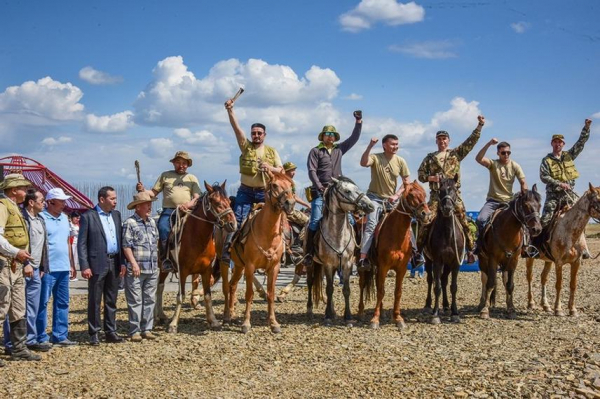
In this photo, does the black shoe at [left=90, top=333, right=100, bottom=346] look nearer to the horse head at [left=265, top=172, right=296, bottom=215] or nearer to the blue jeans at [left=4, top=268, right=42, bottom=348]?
the blue jeans at [left=4, top=268, right=42, bottom=348]

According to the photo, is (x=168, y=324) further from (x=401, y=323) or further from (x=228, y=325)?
(x=401, y=323)

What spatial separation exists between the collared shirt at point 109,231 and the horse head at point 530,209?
672cm

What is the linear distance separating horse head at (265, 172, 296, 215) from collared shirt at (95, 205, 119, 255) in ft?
7.47

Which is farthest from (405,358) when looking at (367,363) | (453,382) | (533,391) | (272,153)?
(272,153)

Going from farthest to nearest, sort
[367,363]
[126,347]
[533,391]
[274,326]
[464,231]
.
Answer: [464,231] < [274,326] < [126,347] < [367,363] < [533,391]

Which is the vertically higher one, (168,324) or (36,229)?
(36,229)

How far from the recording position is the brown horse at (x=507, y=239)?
35.0ft

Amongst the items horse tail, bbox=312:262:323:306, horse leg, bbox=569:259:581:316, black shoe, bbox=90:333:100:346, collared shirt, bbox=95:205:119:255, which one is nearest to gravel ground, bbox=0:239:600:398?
black shoe, bbox=90:333:100:346

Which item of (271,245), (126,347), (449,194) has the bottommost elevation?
(126,347)

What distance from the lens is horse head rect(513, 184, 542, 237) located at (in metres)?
10.4

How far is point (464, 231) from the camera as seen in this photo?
35.8 feet

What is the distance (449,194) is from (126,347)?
549cm

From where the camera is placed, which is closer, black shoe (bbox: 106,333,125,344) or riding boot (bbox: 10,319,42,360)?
riding boot (bbox: 10,319,42,360)

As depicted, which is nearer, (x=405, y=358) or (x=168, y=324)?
(x=405, y=358)
